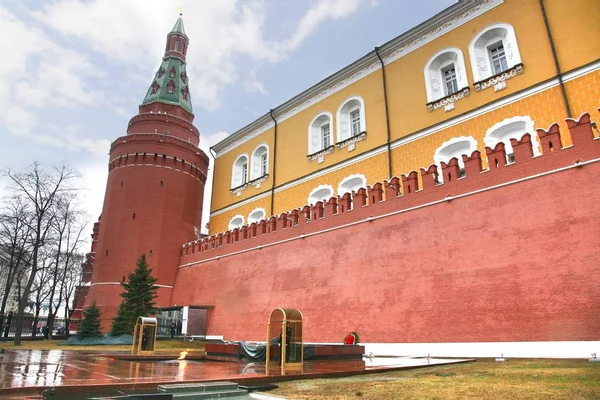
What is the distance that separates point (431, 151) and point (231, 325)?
30.0 ft

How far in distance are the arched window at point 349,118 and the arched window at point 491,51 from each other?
451 cm

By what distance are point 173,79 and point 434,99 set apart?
646 inches

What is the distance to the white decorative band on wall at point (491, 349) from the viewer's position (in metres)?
7.62

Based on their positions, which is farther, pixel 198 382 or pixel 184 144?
pixel 184 144

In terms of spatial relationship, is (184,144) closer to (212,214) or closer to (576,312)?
(212,214)

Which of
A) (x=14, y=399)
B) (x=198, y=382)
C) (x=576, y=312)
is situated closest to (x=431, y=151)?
(x=576, y=312)

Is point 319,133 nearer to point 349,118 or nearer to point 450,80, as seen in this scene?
point 349,118

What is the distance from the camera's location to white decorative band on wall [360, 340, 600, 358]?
7.62 metres

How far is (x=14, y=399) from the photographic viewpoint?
4180 millimetres

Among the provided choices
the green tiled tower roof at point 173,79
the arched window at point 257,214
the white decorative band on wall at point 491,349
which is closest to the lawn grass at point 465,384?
the white decorative band on wall at point 491,349

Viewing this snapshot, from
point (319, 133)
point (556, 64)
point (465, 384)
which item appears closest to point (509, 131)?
point (556, 64)

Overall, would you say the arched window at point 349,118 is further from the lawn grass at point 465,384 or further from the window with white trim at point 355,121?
the lawn grass at point 465,384

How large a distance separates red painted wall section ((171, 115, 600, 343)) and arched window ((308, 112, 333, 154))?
4898 millimetres

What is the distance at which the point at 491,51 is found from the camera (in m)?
13.8
